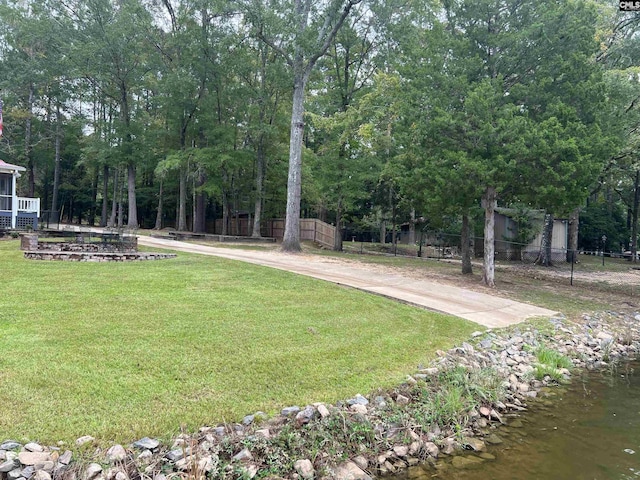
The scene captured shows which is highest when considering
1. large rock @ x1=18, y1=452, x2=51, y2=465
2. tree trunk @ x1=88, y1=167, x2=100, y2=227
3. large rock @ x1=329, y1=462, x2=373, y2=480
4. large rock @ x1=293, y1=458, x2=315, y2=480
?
tree trunk @ x1=88, y1=167, x2=100, y2=227

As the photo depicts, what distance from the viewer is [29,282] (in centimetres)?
725

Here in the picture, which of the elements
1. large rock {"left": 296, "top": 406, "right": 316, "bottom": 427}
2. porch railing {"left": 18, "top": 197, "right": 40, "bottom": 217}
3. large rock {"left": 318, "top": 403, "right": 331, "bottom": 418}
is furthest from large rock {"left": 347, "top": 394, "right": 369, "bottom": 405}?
porch railing {"left": 18, "top": 197, "right": 40, "bottom": 217}

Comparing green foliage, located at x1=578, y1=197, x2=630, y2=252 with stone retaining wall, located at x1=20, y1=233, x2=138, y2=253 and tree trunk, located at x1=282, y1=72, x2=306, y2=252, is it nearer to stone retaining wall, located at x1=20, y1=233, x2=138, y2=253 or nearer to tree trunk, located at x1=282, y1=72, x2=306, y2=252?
tree trunk, located at x1=282, y1=72, x2=306, y2=252

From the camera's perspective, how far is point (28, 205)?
1852 centimetres

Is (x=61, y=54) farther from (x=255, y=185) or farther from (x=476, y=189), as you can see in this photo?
(x=476, y=189)

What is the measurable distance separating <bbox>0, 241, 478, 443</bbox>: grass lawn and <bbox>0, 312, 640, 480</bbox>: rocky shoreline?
0.53 ft

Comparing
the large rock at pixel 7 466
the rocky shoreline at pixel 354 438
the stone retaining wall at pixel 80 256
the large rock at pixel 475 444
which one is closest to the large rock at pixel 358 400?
the rocky shoreline at pixel 354 438

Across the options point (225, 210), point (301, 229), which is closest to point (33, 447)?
point (301, 229)

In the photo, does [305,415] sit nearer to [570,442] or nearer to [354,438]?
[354,438]

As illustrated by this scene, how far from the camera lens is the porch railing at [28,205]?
18266mm

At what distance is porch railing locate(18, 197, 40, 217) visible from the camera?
1827 centimetres

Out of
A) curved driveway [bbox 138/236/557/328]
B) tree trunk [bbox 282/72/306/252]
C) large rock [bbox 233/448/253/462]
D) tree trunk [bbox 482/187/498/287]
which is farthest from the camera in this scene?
tree trunk [bbox 282/72/306/252]

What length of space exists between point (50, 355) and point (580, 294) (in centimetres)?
1145

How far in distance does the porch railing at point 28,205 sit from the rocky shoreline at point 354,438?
61.3 feet
